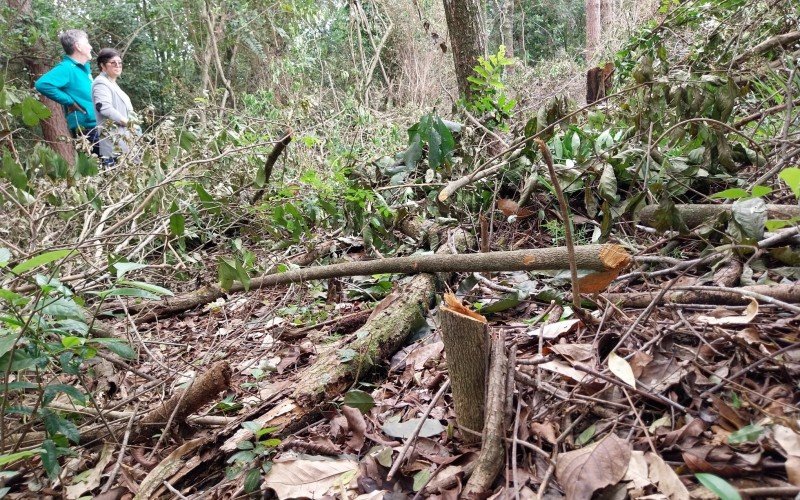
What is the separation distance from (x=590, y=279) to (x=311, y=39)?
34.8 ft

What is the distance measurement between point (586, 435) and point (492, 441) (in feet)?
0.80

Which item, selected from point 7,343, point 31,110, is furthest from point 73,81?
point 7,343

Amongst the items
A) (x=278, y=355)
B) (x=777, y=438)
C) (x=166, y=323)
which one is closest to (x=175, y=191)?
(x=166, y=323)

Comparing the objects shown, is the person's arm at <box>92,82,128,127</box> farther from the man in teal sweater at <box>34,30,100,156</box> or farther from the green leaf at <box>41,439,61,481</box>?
the green leaf at <box>41,439,61,481</box>

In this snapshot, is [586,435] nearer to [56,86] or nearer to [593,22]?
[56,86]

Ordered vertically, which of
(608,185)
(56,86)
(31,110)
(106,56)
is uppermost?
(106,56)

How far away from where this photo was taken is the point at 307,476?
1.39 meters

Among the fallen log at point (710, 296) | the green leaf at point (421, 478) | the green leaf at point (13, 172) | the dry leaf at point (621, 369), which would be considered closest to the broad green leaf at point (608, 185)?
the fallen log at point (710, 296)

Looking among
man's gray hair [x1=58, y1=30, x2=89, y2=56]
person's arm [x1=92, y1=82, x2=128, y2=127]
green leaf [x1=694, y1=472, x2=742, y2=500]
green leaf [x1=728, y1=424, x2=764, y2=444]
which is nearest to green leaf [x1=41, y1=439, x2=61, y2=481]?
green leaf [x1=694, y1=472, x2=742, y2=500]

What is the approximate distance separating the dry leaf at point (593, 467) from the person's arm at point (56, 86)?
468cm

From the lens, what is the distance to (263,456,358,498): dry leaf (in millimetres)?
1346

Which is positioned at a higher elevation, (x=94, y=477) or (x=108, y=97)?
(x=108, y=97)

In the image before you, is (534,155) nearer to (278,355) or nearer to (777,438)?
(278,355)

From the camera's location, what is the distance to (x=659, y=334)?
1405 millimetres
